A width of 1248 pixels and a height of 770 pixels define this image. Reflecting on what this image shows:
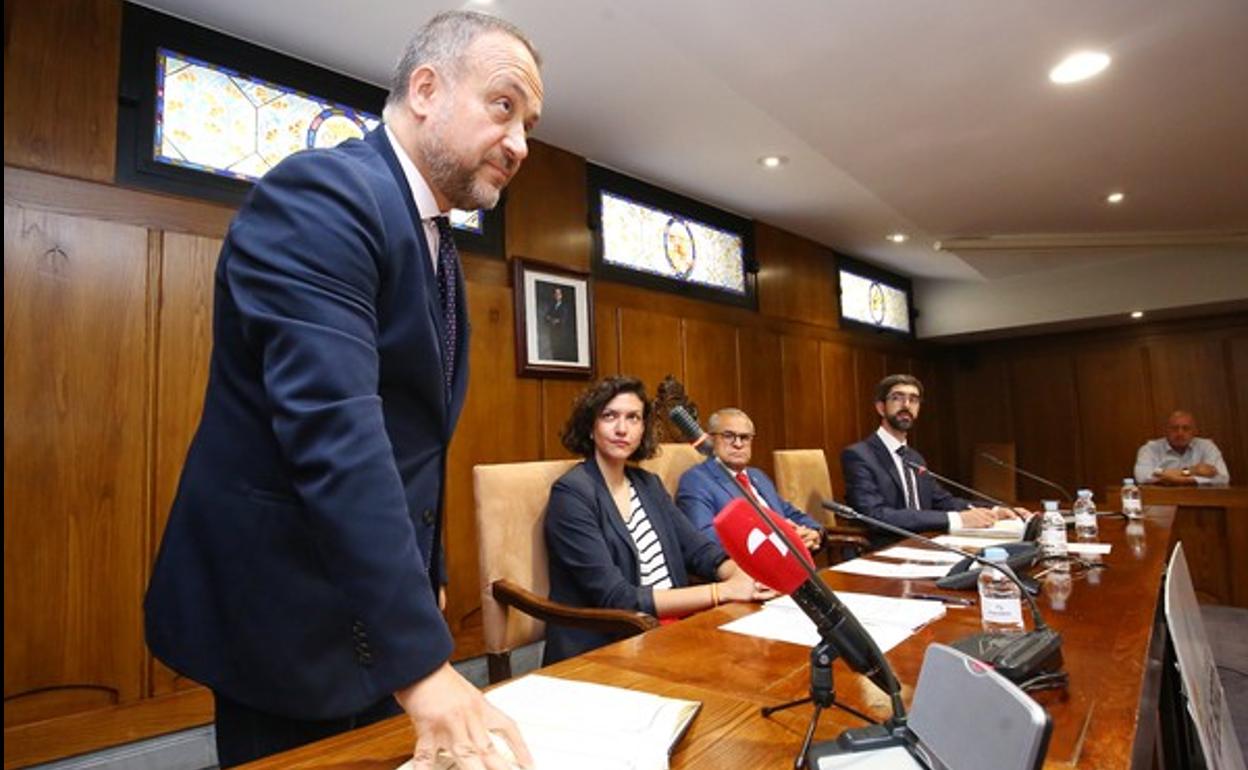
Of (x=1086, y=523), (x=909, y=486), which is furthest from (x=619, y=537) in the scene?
(x=909, y=486)

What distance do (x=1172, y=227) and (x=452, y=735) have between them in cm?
632

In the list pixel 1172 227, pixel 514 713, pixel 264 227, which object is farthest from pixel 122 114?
pixel 1172 227

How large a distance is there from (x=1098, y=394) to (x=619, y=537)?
23.0 ft

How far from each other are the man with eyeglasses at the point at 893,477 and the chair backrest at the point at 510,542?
1606 millimetres

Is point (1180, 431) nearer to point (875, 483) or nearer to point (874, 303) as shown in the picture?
point (874, 303)

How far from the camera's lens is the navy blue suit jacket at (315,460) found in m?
0.62

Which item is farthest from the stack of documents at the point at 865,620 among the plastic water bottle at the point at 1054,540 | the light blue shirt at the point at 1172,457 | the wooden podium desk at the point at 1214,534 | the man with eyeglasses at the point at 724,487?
the light blue shirt at the point at 1172,457

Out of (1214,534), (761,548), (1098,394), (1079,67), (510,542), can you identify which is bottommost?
(1214,534)

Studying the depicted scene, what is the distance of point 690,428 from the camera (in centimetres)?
80

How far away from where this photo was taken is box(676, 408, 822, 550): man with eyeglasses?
2510 millimetres

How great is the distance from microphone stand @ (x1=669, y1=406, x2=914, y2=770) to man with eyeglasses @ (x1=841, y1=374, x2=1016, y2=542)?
89.5 inches

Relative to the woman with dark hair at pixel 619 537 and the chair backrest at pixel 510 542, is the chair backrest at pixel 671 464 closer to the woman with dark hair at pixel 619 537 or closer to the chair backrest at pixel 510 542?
the woman with dark hair at pixel 619 537

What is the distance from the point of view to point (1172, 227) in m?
5.11

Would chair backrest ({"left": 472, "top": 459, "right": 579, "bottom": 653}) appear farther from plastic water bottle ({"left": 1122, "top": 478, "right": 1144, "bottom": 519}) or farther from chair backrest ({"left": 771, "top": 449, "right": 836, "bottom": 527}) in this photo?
plastic water bottle ({"left": 1122, "top": 478, "right": 1144, "bottom": 519})
